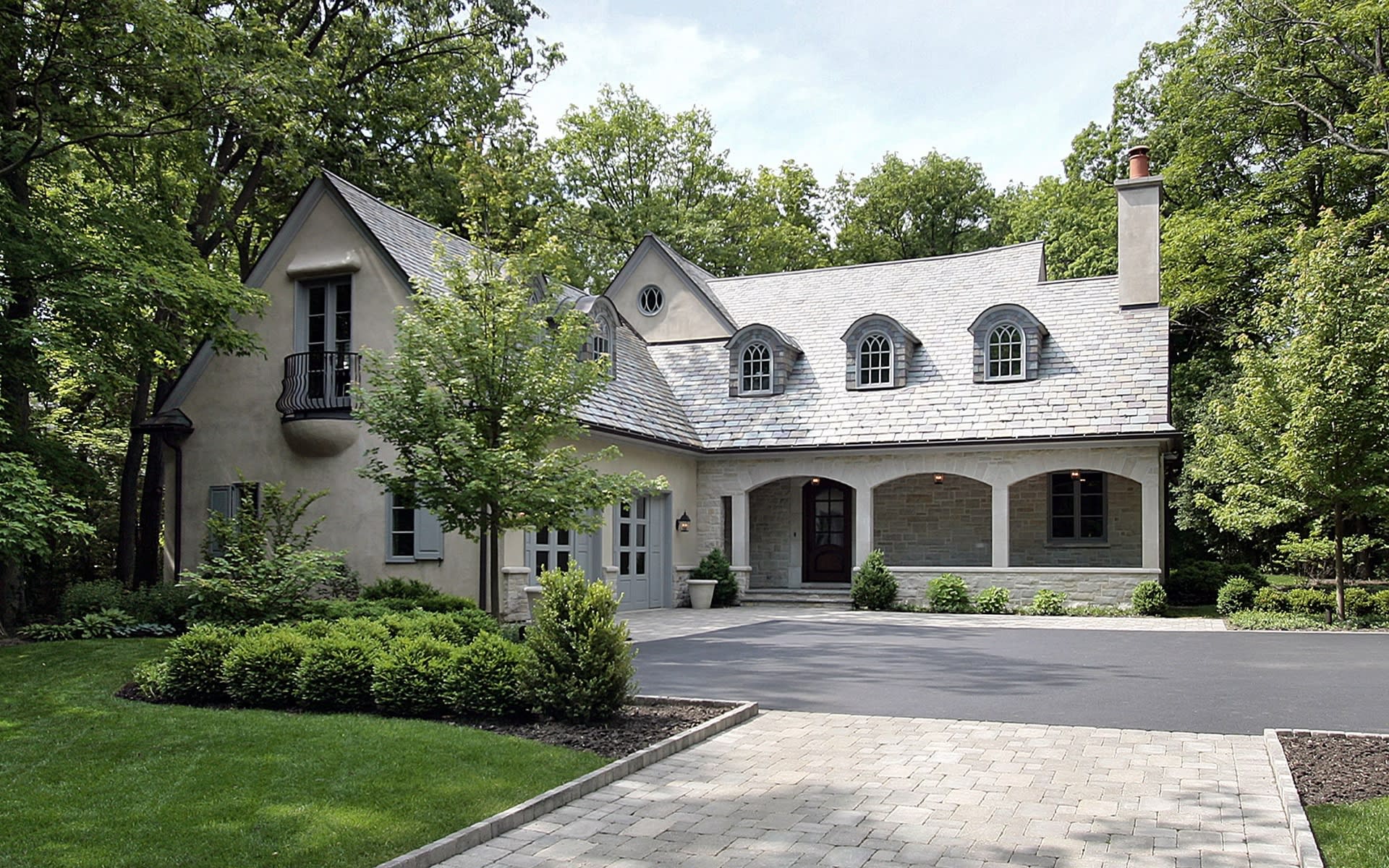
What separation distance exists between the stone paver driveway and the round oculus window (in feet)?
64.7

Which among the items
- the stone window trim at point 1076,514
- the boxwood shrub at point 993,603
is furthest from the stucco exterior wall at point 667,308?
the boxwood shrub at point 993,603

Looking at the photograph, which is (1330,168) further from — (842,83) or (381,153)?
(381,153)

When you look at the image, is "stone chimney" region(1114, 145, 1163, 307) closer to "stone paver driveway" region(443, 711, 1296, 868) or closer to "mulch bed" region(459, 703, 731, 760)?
"stone paver driveway" region(443, 711, 1296, 868)

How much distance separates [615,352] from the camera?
23.6m

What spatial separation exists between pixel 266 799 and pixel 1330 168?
27.7 meters

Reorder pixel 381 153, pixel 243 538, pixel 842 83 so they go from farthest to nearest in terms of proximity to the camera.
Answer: pixel 381 153, pixel 842 83, pixel 243 538

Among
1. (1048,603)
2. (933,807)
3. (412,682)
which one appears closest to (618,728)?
(412,682)

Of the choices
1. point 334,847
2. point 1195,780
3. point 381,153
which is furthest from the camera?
point 381,153

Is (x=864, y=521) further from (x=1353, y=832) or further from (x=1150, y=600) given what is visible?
(x=1353, y=832)

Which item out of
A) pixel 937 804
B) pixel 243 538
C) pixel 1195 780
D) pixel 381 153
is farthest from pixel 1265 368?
pixel 381 153

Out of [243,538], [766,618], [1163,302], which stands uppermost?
[1163,302]

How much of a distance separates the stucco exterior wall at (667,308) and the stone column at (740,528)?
4575 millimetres

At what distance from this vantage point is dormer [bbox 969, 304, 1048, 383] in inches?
896

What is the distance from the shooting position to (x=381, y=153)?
82.9 feet
